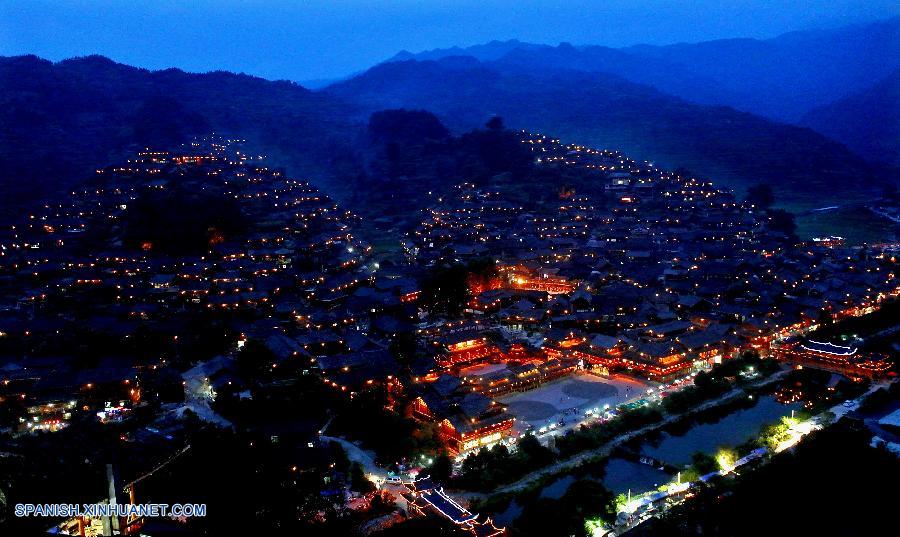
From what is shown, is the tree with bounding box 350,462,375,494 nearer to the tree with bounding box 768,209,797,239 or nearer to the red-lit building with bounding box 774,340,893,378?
the red-lit building with bounding box 774,340,893,378

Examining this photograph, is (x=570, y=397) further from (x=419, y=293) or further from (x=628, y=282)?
(x=628, y=282)

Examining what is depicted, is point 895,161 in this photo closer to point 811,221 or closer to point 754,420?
point 811,221

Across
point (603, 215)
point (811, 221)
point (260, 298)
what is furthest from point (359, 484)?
point (811, 221)

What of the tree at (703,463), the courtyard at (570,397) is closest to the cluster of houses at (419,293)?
the courtyard at (570,397)

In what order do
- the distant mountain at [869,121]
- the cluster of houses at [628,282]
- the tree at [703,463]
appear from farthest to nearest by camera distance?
the distant mountain at [869,121]
the cluster of houses at [628,282]
the tree at [703,463]

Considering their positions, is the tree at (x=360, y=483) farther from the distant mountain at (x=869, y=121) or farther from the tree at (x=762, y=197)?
the distant mountain at (x=869, y=121)
